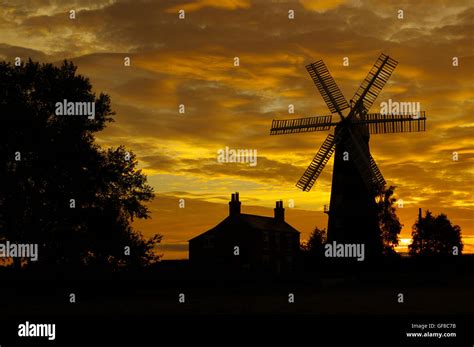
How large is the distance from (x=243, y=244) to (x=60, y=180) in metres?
30.3

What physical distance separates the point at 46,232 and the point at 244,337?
23.7 meters

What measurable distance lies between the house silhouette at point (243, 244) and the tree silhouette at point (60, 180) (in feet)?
80.0

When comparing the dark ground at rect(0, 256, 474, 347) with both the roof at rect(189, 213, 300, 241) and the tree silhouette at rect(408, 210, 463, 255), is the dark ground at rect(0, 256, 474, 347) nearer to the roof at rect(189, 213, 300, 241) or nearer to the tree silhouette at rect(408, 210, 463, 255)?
the roof at rect(189, 213, 300, 241)

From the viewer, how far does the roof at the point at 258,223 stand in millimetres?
72188

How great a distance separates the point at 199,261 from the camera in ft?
243

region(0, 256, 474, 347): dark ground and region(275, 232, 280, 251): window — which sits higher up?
region(275, 232, 280, 251): window

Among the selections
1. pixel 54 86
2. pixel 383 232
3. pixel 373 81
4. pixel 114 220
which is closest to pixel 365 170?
pixel 373 81

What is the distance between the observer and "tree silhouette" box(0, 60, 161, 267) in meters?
44.6

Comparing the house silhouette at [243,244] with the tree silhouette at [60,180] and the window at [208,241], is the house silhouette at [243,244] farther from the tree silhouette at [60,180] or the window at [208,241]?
the tree silhouette at [60,180]

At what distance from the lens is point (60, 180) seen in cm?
4506
